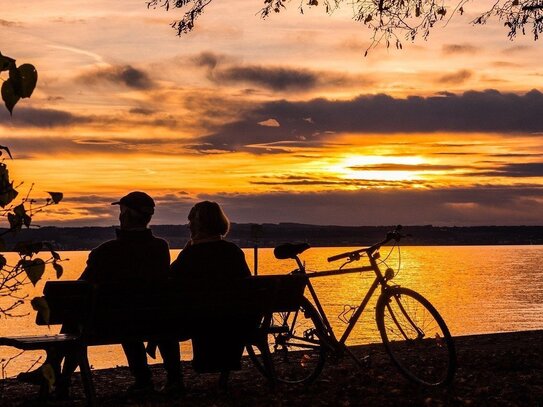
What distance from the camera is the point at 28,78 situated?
313 centimetres

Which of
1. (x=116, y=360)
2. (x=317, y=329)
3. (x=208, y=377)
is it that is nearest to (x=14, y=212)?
(x=317, y=329)

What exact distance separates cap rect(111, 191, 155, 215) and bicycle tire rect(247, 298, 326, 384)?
1.72m

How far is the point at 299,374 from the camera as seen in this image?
963 centimetres

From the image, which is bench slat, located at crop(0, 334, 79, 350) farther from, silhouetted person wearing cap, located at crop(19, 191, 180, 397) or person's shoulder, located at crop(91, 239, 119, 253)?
person's shoulder, located at crop(91, 239, 119, 253)

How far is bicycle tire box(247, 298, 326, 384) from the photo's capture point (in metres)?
9.09

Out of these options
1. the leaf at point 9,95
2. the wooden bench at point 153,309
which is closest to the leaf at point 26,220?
the leaf at point 9,95

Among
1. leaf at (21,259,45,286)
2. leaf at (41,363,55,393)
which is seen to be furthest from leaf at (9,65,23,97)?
leaf at (41,363,55,393)

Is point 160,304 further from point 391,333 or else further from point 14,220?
point 14,220

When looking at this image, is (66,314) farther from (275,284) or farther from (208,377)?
(208,377)

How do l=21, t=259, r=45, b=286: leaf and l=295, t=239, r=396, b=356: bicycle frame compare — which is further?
l=295, t=239, r=396, b=356: bicycle frame

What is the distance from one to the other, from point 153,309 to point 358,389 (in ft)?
7.03

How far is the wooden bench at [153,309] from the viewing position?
297 inches

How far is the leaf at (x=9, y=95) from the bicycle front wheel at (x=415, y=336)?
18.5 feet

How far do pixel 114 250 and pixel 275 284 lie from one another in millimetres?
1533
